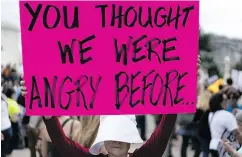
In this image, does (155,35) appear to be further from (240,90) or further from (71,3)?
(240,90)

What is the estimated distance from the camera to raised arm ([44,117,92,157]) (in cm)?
315

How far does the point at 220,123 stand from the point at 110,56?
340cm

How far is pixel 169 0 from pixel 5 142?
529 centimetres

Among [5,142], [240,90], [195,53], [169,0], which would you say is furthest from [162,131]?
[240,90]

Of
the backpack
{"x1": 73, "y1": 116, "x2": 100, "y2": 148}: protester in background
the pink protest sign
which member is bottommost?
the backpack

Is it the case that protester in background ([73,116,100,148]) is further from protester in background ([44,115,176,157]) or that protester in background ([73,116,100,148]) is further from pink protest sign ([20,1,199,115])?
pink protest sign ([20,1,199,115])

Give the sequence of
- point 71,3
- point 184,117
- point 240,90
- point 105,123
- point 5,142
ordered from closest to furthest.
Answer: point 71,3
point 105,123
point 5,142
point 184,117
point 240,90

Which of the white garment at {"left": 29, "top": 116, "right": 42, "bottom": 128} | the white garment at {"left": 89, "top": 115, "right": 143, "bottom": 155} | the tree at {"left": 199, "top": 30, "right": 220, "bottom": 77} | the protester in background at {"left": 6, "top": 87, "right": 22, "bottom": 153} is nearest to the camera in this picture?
the white garment at {"left": 89, "top": 115, "right": 143, "bottom": 155}

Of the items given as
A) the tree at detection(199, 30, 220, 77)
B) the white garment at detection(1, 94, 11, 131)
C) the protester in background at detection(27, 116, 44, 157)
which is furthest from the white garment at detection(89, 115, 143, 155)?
the tree at detection(199, 30, 220, 77)

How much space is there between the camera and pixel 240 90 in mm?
9828

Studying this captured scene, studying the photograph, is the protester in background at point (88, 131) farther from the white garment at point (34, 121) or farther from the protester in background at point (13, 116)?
the protester in background at point (13, 116)

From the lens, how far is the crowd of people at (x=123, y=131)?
3178 mm

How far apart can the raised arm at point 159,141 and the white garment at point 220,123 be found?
113 inches

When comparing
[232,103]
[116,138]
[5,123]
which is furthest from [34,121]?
[116,138]
